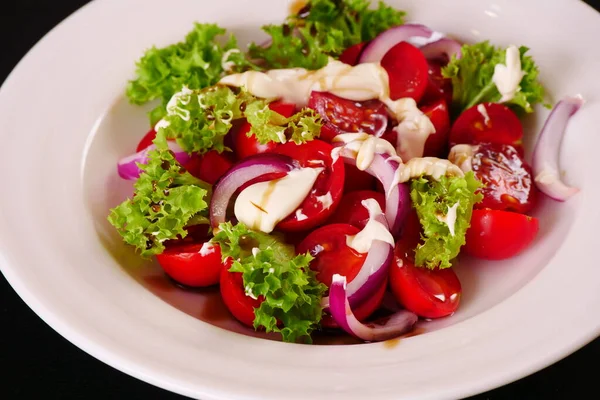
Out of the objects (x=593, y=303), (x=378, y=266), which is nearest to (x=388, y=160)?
(x=378, y=266)

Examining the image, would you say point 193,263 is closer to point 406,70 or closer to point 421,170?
point 421,170

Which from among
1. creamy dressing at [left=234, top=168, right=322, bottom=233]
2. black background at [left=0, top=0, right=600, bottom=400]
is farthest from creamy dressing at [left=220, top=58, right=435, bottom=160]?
Result: black background at [left=0, top=0, right=600, bottom=400]

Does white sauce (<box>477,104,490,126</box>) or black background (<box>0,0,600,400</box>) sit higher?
white sauce (<box>477,104,490,126</box>)

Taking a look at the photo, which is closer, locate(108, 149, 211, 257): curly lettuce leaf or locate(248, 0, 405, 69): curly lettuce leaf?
locate(108, 149, 211, 257): curly lettuce leaf

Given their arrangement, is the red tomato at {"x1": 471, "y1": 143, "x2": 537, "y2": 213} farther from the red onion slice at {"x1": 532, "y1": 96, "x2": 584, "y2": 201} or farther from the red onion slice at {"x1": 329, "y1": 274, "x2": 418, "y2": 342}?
the red onion slice at {"x1": 329, "y1": 274, "x2": 418, "y2": 342}

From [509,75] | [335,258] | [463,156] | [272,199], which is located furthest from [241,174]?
[509,75]
